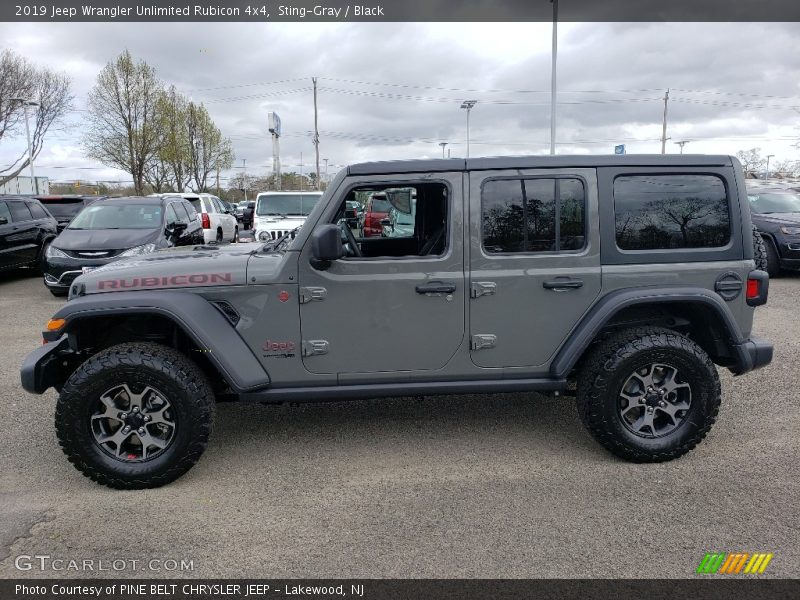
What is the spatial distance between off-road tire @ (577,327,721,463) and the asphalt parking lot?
128 millimetres

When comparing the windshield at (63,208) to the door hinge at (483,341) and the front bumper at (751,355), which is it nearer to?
the door hinge at (483,341)

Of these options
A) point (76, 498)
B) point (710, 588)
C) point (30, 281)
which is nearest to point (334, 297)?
point (76, 498)

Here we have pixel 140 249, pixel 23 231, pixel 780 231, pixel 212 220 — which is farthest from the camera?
pixel 212 220

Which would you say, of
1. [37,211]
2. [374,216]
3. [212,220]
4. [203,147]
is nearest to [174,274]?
[374,216]

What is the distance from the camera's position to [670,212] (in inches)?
146

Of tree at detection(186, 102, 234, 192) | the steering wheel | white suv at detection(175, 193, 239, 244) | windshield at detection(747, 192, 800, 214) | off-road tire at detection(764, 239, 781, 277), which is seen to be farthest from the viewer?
tree at detection(186, 102, 234, 192)

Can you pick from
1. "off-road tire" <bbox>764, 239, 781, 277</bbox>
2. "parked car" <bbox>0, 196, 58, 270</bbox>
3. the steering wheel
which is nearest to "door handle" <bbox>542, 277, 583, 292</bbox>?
the steering wheel

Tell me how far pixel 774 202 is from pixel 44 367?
13.4m

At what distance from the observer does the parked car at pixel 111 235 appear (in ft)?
30.3

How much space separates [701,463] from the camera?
3662mm

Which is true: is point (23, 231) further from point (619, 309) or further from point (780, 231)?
point (780, 231)

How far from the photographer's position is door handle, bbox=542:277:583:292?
359 cm

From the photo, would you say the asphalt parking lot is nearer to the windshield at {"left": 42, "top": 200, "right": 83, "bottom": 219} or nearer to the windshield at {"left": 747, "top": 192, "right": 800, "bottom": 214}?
the windshield at {"left": 747, "top": 192, "right": 800, "bottom": 214}

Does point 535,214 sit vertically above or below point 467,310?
above
